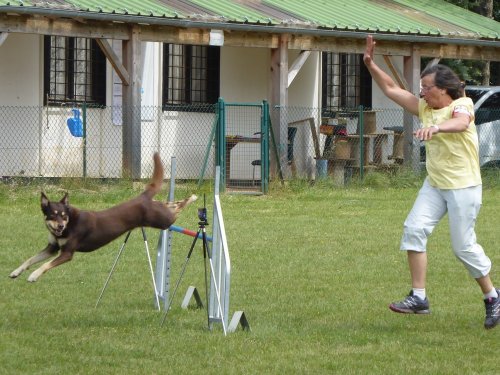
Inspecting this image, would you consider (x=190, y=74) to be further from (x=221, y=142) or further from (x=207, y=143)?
(x=221, y=142)

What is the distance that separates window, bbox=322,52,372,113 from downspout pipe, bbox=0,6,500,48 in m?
3.15

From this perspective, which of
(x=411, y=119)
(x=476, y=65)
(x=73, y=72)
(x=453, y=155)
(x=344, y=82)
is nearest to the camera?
(x=453, y=155)

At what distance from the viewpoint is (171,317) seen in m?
9.89

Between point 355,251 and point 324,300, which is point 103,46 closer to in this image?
point 355,251

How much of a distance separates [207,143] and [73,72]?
2.89 meters

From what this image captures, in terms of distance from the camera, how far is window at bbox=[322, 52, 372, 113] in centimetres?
2708

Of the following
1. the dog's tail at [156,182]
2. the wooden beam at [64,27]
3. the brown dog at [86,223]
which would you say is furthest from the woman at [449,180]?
the wooden beam at [64,27]

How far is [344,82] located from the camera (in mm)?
27500

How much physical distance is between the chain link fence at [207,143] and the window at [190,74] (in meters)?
0.46

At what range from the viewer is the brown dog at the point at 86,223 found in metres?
8.38

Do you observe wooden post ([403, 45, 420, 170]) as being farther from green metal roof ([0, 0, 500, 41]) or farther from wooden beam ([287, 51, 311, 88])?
wooden beam ([287, 51, 311, 88])

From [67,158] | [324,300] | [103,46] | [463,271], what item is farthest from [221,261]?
[67,158]

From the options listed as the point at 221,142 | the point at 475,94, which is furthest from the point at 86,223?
the point at 475,94

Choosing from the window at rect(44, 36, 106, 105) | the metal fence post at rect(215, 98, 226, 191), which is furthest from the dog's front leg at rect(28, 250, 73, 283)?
the window at rect(44, 36, 106, 105)
